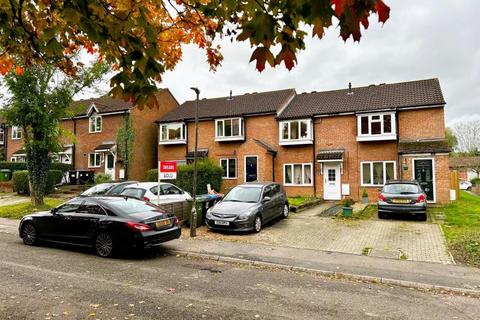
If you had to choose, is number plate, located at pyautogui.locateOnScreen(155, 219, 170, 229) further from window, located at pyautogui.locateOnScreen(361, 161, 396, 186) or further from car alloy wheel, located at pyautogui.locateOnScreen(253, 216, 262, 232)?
window, located at pyautogui.locateOnScreen(361, 161, 396, 186)

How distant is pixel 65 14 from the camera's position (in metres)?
3.56

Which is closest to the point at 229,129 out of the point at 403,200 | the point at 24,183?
the point at 403,200

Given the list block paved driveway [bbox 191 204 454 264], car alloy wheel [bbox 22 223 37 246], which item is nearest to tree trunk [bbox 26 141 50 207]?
car alloy wheel [bbox 22 223 37 246]

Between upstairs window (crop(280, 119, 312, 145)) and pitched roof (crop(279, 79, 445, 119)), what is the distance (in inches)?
17.8

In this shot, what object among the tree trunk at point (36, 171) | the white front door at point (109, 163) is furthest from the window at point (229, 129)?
the tree trunk at point (36, 171)

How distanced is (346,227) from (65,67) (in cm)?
1098

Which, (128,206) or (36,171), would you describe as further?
(36,171)

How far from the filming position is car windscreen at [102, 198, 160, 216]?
8.97 m

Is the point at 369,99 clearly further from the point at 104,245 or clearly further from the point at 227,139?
the point at 104,245

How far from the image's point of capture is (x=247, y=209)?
1189 cm

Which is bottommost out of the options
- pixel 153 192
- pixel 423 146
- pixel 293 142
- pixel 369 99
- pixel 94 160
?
pixel 153 192

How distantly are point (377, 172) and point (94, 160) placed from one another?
22.8 metres

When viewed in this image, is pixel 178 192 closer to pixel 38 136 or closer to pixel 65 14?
pixel 38 136

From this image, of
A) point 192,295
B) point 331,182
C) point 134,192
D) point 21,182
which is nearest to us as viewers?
point 192,295
